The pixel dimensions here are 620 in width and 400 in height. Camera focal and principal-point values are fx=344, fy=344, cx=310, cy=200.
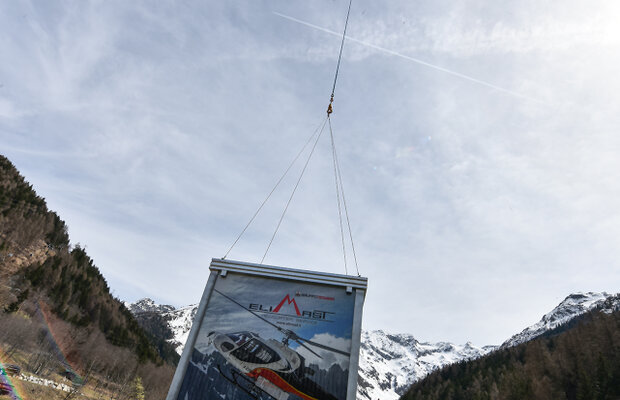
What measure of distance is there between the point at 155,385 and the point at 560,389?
276 feet

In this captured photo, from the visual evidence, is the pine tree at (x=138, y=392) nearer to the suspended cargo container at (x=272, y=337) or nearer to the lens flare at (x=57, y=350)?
the lens flare at (x=57, y=350)

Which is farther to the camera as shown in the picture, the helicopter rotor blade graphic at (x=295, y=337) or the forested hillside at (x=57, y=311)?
the forested hillside at (x=57, y=311)

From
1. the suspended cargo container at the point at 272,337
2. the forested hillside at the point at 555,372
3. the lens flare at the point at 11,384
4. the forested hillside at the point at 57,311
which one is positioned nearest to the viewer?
the suspended cargo container at the point at 272,337

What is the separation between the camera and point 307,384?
8.55m

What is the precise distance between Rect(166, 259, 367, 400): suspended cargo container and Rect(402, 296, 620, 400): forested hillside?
70.8 m

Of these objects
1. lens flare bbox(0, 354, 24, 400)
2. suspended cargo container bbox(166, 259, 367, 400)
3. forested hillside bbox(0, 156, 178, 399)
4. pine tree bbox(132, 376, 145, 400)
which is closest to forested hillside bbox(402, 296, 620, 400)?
suspended cargo container bbox(166, 259, 367, 400)

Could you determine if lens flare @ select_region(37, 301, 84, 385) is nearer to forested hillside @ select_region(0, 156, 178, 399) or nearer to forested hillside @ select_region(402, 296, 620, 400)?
forested hillside @ select_region(0, 156, 178, 399)

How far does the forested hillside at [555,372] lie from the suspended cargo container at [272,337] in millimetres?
70806

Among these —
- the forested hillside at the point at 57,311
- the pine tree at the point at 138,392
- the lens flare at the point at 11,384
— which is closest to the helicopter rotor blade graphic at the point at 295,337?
the lens flare at the point at 11,384

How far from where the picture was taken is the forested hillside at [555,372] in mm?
60469

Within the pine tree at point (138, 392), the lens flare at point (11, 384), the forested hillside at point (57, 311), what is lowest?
the lens flare at point (11, 384)

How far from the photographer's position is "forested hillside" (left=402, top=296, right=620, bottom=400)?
6047 cm

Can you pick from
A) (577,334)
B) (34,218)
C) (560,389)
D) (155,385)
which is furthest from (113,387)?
(577,334)

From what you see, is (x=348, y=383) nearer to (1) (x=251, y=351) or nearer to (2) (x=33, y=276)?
(1) (x=251, y=351)
